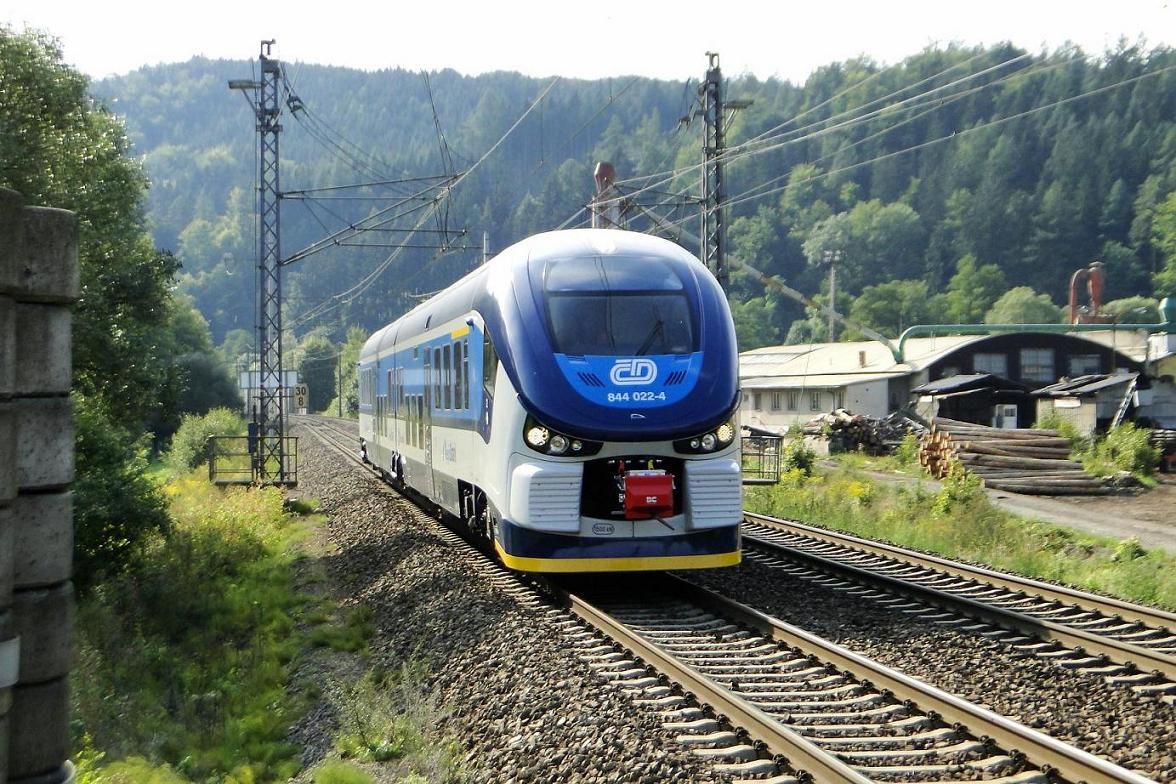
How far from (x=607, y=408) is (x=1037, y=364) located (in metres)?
36.1

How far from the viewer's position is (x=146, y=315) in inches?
905

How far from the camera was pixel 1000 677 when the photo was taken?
24.9 feet

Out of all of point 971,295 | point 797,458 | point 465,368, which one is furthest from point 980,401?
point 971,295

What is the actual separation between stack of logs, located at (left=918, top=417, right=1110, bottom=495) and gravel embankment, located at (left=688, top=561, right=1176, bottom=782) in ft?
46.3

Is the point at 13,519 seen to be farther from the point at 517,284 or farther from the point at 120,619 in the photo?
the point at 120,619

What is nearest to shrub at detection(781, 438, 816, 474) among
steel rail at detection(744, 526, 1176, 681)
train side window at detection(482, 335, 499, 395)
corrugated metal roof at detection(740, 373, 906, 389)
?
steel rail at detection(744, 526, 1176, 681)

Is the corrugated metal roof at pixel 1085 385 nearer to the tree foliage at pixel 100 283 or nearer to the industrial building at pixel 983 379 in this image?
the industrial building at pixel 983 379

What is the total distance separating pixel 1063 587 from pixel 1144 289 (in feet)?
287

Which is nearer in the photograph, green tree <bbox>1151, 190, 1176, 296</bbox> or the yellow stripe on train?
the yellow stripe on train

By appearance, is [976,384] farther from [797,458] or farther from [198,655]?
[198,655]

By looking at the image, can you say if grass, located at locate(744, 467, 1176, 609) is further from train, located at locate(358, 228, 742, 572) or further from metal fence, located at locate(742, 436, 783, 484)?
train, located at locate(358, 228, 742, 572)

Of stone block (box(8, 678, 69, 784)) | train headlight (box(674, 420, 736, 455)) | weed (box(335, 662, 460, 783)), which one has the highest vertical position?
train headlight (box(674, 420, 736, 455))

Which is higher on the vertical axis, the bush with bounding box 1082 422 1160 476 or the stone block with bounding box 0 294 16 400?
the stone block with bounding box 0 294 16 400

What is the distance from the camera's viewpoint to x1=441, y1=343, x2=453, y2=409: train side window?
13.4 m
